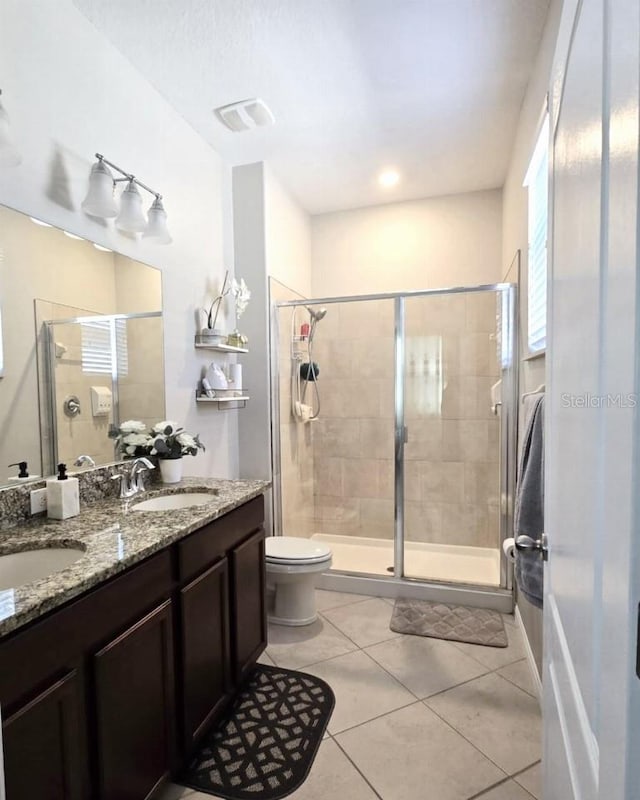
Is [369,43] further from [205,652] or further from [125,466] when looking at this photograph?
[205,652]

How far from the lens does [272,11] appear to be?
5.41 ft

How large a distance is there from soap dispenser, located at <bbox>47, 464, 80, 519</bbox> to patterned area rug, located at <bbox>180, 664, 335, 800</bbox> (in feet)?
3.31

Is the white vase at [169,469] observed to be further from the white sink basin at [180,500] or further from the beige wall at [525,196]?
the beige wall at [525,196]

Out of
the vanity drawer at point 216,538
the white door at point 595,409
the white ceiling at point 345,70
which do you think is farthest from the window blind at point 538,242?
the vanity drawer at point 216,538

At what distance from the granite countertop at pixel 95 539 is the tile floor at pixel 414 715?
35.6 inches

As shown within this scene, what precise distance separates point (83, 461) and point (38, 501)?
250 millimetres

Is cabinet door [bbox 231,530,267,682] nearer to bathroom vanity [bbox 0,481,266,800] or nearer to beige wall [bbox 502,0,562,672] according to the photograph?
bathroom vanity [bbox 0,481,266,800]

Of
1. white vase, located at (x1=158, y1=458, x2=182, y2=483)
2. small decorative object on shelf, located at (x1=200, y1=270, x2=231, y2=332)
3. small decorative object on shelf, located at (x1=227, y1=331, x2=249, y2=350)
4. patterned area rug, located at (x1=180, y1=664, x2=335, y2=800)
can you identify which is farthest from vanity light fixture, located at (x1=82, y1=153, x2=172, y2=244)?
patterned area rug, located at (x1=180, y1=664, x2=335, y2=800)

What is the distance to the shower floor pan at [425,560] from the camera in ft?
9.30

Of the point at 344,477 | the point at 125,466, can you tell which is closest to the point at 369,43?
the point at 125,466

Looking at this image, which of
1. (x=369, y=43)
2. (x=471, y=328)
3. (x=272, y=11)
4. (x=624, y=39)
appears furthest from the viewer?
(x=471, y=328)

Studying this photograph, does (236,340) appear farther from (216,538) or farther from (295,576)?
(295,576)

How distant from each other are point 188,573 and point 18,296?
1.10 meters

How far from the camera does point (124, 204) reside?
71.1 inches
